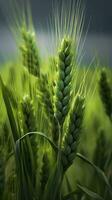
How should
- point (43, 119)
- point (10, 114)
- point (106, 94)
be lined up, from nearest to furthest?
1. point (10, 114)
2. point (43, 119)
3. point (106, 94)

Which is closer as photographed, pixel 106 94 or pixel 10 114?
pixel 10 114

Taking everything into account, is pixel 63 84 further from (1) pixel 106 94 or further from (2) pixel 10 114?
(1) pixel 106 94

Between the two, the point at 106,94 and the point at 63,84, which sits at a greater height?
the point at 63,84

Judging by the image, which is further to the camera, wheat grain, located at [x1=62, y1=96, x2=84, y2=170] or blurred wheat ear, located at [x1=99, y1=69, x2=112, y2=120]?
blurred wheat ear, located at [x1=99, y1=69, x2=112, y2=120]

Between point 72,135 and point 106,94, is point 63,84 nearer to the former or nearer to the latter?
point 72,135

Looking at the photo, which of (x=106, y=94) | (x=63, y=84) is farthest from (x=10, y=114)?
(x=106, y=94)

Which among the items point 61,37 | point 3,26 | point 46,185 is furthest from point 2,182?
point 3,26

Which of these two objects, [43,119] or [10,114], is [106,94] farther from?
[10,114]

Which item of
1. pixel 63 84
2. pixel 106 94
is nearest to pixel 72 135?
pixel 63 84

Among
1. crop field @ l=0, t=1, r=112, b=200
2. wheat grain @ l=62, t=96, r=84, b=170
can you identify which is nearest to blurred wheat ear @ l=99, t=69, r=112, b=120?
crop field @ l=0, t=1, r=112, b=200

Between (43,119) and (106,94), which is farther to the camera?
(106,94)

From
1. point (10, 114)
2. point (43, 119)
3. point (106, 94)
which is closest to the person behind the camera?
point (10, 114)

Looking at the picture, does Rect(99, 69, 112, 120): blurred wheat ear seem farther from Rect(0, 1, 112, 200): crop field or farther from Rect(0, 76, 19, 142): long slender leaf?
Rect(0, 76, 19, 142): long slender leaf

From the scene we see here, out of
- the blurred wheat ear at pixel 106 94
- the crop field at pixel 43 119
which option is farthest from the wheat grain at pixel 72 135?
the blurred wheat ear at pixel 106 94
